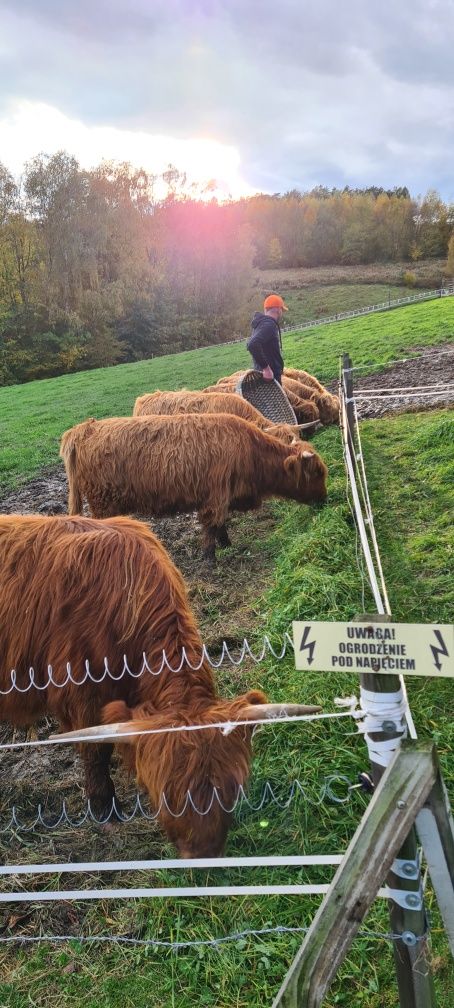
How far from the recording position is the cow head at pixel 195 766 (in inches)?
99.5

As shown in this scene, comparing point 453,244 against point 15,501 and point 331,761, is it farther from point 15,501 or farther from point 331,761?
point 331,761

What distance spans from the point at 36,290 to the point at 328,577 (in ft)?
122

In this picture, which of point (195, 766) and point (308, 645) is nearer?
point (308, 645)

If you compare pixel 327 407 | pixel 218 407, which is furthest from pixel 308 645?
pixel 327 407

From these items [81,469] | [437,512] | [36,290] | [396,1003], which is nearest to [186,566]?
[81,469]

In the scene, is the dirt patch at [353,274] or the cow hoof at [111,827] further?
the dirt patch at [353,274]

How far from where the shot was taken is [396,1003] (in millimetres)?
2336

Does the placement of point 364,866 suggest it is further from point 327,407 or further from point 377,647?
point 327,407

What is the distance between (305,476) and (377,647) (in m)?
5.76

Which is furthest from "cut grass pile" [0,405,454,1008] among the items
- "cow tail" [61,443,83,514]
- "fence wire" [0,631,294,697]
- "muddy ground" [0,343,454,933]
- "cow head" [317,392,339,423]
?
"cow head" [317,392,339,423]

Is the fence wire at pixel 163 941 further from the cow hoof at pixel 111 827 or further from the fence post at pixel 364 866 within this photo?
the fence post at pixel 364 866

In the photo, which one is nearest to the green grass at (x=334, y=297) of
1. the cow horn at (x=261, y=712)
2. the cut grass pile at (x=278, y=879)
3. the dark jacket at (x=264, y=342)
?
the dark jacket at (x=264, y=342)

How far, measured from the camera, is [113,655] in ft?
10.5

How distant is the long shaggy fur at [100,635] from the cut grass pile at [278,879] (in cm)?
44
